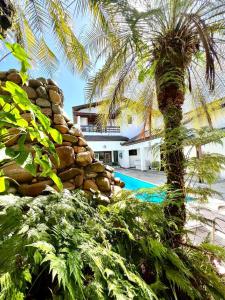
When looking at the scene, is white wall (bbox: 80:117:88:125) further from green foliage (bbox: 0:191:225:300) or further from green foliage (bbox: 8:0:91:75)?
green foliage (bbox: 0:191:225:300)

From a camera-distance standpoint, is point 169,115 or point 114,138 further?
point 114,138

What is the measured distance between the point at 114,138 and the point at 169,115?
16.9m

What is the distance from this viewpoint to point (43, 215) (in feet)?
6.21

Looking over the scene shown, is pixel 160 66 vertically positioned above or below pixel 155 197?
above

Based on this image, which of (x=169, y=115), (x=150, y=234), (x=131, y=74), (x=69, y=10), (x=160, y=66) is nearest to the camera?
(x=150, y=234)

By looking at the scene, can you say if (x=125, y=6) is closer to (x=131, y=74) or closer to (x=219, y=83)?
(x=131, y=74)

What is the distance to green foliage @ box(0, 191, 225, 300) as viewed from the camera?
1361mm

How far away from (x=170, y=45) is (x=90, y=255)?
3.19 m

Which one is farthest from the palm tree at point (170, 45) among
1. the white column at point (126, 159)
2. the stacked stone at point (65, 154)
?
the white column at point (126, 159)

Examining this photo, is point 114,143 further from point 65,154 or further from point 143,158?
point 65,154

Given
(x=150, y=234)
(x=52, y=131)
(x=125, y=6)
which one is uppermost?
(x=125, y=6)

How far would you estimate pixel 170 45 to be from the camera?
3264 millimetres

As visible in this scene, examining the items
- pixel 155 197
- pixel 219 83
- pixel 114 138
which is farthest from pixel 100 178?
pixel 114 138

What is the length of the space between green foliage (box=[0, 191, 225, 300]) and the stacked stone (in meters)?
0.99
